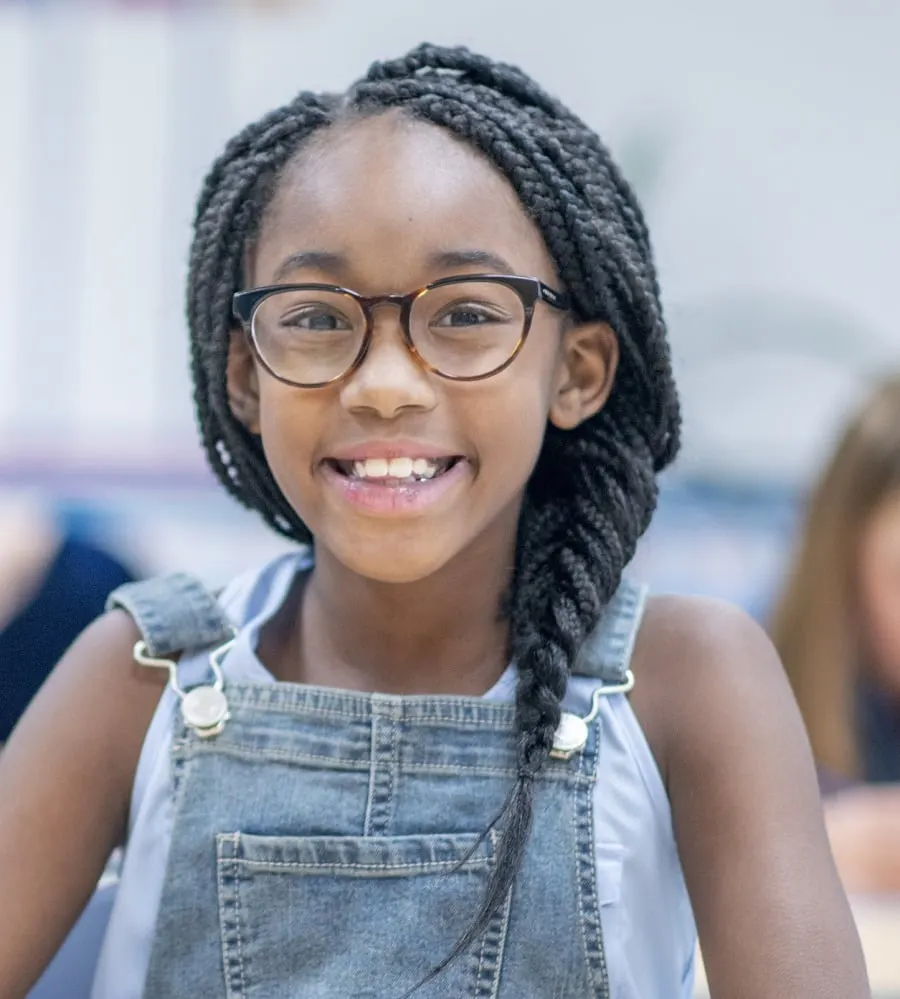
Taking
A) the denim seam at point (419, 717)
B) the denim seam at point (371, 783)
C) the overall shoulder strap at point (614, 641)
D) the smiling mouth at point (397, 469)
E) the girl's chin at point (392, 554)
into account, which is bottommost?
the denim seam at point (371, 783)

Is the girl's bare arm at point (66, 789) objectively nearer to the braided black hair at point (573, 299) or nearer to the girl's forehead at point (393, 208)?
the braided black hair at point (573, 299)

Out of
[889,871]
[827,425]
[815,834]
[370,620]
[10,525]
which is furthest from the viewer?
[827,425]

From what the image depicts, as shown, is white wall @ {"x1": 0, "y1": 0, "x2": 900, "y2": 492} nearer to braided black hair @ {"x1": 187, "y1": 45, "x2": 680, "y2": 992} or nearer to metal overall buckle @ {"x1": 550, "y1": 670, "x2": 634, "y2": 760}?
braided black hair @ {"x1": 187, "y1": 45, "x2": 680, "y2": 992}

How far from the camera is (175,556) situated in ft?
7.23

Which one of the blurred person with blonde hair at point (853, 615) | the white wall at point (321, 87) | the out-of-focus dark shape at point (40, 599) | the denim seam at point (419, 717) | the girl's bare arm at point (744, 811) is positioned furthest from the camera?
the white wall at point (321, 87)

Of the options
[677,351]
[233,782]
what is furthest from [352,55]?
[233,782]

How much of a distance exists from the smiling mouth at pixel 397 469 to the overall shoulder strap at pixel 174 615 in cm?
18

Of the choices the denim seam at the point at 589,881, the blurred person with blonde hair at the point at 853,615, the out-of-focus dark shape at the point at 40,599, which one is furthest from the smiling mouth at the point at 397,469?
the blurred person with blonde hair at the point at 853,615

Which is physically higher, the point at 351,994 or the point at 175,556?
the point at 175,556

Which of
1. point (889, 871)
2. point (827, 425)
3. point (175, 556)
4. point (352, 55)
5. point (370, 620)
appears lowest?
point (889, 871)

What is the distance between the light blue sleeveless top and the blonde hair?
2.95 feet

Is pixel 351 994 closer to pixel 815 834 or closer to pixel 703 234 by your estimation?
pixel 815 834

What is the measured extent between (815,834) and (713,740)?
0.30 ft

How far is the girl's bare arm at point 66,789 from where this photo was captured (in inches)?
35.1
